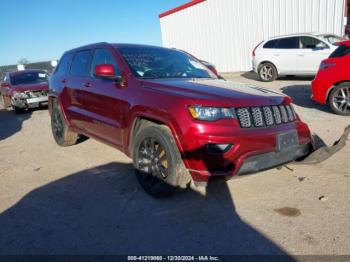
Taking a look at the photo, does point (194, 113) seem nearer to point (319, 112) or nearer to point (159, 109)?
point (159, 109)

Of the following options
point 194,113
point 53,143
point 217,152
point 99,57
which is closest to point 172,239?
point 217,152

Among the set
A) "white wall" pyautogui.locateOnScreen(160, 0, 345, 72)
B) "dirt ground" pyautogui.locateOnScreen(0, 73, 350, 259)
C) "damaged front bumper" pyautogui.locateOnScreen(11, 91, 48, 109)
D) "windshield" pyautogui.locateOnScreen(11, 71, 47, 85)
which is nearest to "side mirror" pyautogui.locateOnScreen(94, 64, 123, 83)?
"dirt ground" pyautogui.locateOnScreen(0, 73, 350, 259)

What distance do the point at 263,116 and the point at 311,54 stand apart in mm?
9560

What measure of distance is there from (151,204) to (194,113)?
3.77 feet

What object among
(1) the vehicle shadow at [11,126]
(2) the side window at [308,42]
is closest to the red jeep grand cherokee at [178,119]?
(1) the vehicle shadow at [11,126]

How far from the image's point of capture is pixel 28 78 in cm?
1205

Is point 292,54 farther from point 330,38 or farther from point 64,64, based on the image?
point 64,64

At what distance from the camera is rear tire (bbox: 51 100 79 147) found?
574 centimetres

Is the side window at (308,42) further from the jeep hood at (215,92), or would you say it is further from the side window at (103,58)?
the side window at (103,58)

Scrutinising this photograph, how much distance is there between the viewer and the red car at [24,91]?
36.1 feet

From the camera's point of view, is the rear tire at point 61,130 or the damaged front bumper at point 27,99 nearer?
the rear tire at point 61,130

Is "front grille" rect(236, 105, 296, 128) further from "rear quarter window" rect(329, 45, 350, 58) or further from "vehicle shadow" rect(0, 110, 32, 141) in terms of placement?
"vehicle shadow" rect(0, 110, 32, 141)

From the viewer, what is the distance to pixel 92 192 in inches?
154

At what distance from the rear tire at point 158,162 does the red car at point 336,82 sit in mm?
4804
